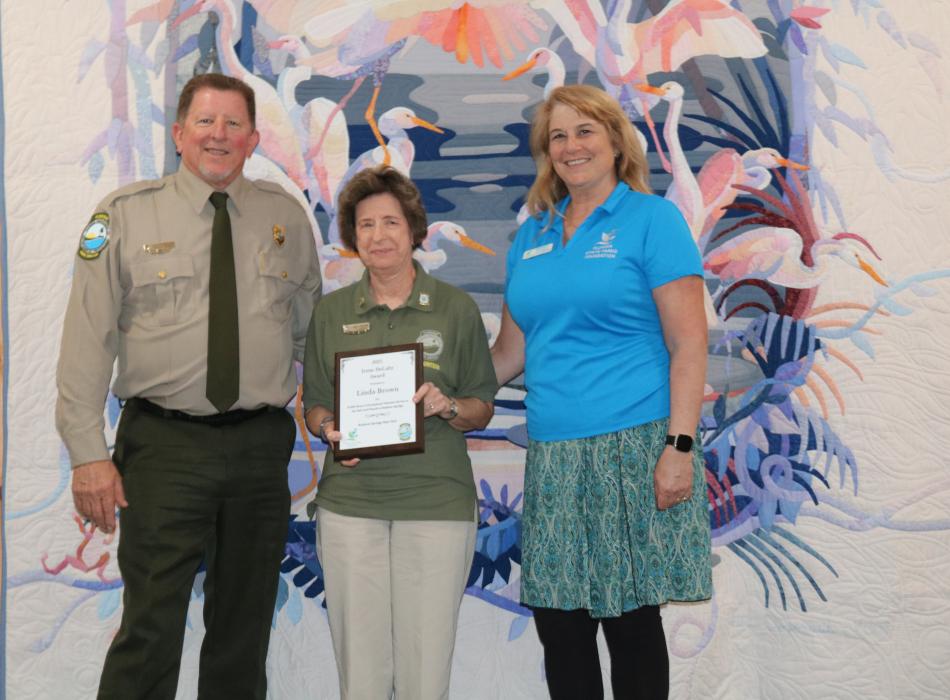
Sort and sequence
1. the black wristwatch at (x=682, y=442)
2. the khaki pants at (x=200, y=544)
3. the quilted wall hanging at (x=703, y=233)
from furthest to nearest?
the quilted wall hanging at (x=703, y=233), the khaki pants at (x=200, y=544), the black wristwatch at (x=682, y=442)

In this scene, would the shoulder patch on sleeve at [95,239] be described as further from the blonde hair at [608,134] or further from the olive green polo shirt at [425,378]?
the blonde hair at [608,134]

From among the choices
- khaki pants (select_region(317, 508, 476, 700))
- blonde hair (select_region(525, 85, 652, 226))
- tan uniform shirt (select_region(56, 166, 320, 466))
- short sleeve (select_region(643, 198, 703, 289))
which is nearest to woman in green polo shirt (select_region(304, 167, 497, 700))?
khaki pants (select_region(317, 508, 476, 700))

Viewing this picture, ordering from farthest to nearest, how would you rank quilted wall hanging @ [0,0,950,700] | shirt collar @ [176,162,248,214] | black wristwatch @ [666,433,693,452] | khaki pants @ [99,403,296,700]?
1. quilted wall hanging @ [0,0,950,700]
2. shirt collar @ [176,162,248,214]
3. khaki pants @ [99,403,296,700]
4. black wristwatch @ [666,433,693,452]

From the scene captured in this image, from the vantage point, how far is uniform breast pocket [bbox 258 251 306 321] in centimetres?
220

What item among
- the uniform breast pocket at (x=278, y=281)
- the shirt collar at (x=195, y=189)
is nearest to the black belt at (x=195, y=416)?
the uniform breast pocket at (x=278, y=281)

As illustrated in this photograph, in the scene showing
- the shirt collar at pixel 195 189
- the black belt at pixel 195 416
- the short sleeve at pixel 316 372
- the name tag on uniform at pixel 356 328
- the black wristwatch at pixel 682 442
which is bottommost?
the black wristwatch at pixel 682 442

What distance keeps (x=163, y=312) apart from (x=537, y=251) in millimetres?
923

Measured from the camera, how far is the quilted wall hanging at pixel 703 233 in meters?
2.59

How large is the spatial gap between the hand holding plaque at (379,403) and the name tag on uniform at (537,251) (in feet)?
1.20

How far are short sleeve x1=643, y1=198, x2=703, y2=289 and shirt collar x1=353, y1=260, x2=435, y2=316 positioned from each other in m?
0.51

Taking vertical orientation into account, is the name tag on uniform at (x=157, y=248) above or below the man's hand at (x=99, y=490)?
above

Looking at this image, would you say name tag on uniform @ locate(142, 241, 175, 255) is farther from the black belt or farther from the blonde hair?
the blonde hair

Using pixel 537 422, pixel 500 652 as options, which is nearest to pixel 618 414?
pixel 537 422

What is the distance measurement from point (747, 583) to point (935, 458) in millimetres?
678
